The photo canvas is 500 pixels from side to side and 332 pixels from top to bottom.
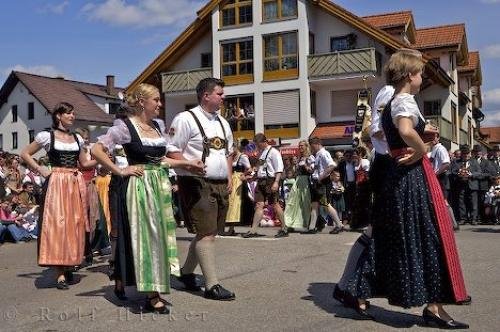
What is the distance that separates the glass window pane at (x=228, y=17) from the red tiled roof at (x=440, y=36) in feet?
37.2

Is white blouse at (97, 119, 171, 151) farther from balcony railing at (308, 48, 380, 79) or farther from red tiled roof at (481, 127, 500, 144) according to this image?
red tiled roof at (481, 127, 500, 144)

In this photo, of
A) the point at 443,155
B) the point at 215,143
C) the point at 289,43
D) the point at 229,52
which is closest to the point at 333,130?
the point at 289,43

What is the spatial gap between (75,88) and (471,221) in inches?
1923

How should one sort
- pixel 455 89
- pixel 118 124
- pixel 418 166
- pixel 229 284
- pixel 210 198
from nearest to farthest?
pixel 418 166 → pixel 118 124 → pixel 210 198 → pixel 229 284 → pixel 455 89

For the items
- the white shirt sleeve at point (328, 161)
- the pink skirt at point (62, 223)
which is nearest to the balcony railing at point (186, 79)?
the white shirt sleeve at point (328, 161)

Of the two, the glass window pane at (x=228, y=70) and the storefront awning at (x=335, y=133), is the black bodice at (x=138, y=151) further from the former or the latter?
the glass window pane at (x=228, y=70)

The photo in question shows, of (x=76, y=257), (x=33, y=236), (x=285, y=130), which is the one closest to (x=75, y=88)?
(x=285, y=130)

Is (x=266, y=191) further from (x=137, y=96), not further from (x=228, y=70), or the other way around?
(x=228, y=70)

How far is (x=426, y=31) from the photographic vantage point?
4147cm

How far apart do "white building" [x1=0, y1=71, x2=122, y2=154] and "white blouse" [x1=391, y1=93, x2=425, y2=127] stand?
49050 mm

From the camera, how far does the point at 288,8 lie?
3472cm

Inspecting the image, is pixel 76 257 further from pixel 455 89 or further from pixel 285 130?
pixel 455 89

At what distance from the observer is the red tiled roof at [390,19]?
36.7 meters

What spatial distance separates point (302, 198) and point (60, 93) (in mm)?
46719
